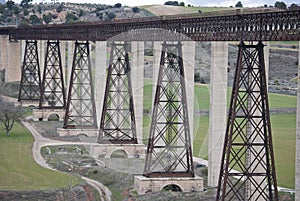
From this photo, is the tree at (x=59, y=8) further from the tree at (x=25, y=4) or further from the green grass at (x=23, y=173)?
the green grass at (x=23, y=173)

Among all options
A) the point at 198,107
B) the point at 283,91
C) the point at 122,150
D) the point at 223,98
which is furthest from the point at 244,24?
the point at 283,91

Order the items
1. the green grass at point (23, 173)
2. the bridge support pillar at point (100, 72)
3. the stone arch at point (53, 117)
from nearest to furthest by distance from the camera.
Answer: the green grass at point (23, 173), the bridge support pillar at point (100, 72), the stone arch at point (53, 117)

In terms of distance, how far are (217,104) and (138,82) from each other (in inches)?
641

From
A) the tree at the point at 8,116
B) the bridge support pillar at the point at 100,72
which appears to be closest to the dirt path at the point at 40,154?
the tree at the point at 8,116

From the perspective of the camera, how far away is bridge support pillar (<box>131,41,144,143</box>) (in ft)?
194

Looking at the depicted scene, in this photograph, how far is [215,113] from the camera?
146 ft

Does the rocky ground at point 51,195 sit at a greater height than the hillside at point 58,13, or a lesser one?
lesser

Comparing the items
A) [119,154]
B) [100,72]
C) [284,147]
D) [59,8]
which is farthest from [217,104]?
[59,8]

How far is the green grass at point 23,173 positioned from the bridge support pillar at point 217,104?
7047mm

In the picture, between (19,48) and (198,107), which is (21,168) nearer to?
(198,107)

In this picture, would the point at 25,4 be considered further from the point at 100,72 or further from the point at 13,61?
the point at 100,72

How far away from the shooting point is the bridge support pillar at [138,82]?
5922 centimetres

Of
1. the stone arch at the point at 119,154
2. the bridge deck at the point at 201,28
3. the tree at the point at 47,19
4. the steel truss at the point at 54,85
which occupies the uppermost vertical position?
the tree at the point at 47,19

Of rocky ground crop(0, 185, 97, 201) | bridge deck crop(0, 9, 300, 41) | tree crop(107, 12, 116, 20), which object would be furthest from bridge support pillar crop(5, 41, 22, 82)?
rocky ground crop(0, 185, 97, 201)
